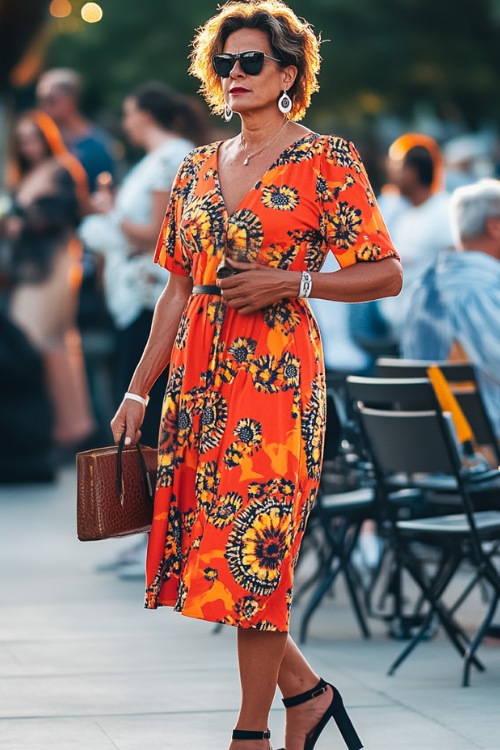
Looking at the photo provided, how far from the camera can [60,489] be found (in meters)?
11.8

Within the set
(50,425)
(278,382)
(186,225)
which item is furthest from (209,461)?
(50,425)

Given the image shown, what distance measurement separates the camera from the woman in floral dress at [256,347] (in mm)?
4375

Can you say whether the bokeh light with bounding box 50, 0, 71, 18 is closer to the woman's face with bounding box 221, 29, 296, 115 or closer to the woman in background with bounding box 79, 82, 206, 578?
the woman in background with bounding box 79, 82, 206, 578

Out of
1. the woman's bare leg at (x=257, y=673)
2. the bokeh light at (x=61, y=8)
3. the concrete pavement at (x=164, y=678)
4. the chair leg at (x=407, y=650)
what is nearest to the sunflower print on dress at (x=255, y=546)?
the woman's bare leg at (x=257, y=673)

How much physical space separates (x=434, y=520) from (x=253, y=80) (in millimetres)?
2397

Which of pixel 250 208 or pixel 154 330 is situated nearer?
pixel 250 208

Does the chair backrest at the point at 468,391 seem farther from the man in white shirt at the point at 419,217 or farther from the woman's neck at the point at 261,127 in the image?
the man in white shirt at the point at 419,217

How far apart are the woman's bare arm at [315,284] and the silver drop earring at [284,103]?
0.47 metres

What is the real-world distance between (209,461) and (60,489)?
7464 mm

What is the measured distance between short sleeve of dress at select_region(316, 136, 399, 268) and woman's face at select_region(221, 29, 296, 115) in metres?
0.21

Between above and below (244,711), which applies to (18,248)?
above

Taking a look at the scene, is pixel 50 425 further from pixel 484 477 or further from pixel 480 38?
pixel 480 38

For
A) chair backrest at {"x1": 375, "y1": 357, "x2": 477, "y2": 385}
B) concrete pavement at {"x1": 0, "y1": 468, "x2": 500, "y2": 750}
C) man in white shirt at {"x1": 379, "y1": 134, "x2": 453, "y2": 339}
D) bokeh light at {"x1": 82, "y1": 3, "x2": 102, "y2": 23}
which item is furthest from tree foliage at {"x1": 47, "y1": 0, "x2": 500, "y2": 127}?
concrete pavement at {"x1": 0, "y1": 468, "x2": 500, "y2": 750}

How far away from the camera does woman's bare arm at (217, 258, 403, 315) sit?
14.3 feet
